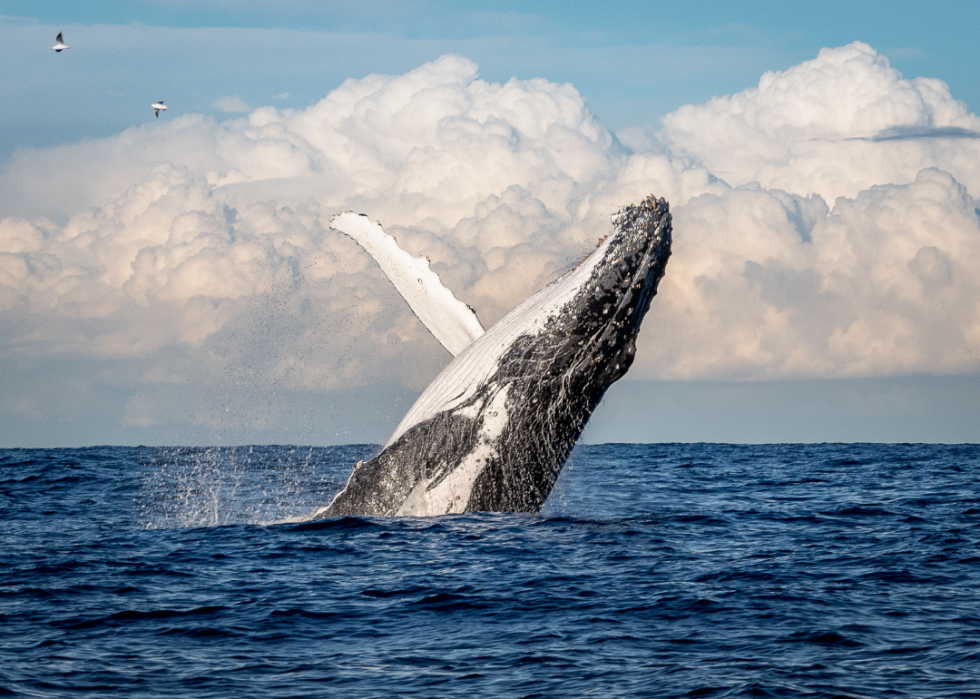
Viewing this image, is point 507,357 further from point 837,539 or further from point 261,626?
point 837,539

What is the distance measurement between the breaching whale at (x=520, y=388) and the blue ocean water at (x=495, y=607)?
0.36m

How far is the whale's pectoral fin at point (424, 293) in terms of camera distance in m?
8.59

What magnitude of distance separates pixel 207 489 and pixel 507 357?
11538 mm

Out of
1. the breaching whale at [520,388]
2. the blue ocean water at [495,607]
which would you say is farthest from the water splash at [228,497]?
the breaching whale at [520,388]

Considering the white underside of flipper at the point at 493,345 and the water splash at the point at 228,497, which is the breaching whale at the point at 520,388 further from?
the water splash at the point at 228,497

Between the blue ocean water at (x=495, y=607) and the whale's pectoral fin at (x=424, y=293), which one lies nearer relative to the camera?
the blue ocean water at (x=495, y=607)

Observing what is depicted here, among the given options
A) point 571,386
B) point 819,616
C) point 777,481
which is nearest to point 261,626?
point 571,386

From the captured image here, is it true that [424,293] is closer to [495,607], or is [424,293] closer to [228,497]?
[495,607]

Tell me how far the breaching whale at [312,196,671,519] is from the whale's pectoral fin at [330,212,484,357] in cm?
1

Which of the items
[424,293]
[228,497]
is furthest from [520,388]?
[228,497]

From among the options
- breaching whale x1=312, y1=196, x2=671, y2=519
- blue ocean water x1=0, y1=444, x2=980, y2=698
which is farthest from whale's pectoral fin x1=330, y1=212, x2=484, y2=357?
blue ocean water x1=0, y1=444, x2=980, y2=698

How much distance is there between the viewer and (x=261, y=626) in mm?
6355

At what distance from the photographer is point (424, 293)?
28.5 ft

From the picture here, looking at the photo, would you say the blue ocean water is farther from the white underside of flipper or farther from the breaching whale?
the white underside of flipper
